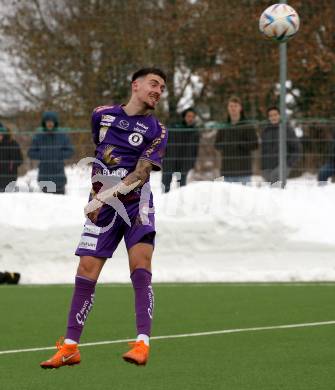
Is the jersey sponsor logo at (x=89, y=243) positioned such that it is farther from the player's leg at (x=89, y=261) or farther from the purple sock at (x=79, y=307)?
the purple sock at (x=79, y=307)

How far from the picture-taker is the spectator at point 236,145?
16.9 m

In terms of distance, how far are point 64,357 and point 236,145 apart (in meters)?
9.66

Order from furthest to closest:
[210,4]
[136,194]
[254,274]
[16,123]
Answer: [210,4] < [16,123] < [254,274] < [136,194]

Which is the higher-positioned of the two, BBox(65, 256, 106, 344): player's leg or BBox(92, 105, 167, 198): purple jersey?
BBox(92, 105, 167, 198): purple jersey

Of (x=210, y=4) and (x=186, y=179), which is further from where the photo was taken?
(x=210, y=4)

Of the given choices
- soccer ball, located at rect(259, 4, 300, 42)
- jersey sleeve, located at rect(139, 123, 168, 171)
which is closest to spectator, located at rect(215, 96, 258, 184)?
soccer ball, located at rect(259, 4, 300, 42)

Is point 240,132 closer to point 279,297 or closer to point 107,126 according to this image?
point 279,297

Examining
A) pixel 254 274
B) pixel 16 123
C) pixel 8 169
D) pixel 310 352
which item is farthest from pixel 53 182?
pixel 310 352

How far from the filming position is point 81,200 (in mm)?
16172

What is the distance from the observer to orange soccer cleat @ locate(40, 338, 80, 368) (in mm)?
7641

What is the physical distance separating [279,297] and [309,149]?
14.0 ft

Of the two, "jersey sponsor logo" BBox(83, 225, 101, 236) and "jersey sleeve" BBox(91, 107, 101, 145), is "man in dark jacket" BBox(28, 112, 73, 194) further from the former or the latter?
"jersey sponsor logo" BBox(83, 225, 101, 236)

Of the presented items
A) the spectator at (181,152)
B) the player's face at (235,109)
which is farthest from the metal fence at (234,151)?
the player's face at (235,109)

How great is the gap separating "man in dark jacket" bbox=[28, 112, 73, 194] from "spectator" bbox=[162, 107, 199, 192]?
1377 mm
